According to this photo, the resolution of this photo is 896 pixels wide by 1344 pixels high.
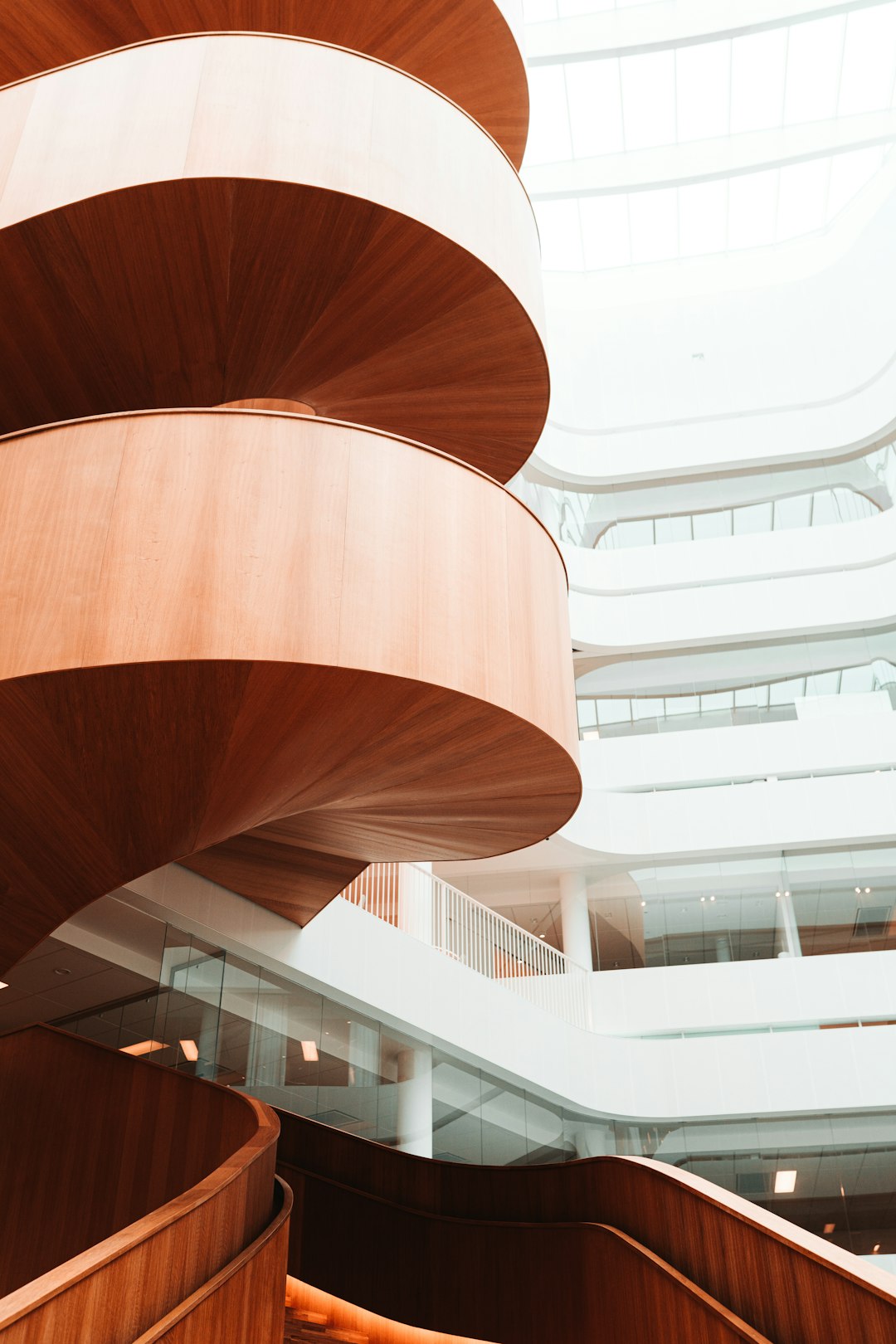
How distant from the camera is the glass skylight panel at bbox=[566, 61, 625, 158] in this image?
720 inches

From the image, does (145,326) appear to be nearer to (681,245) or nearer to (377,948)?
(377,948)

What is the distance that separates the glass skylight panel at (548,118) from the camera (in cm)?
1841

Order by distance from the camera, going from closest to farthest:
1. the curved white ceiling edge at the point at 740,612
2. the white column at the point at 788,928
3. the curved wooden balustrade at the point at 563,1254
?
the curved wooden balustrade at the point at 563,1254, the white column at the point at 788,928, the curved white ceiling edge at the point at 740,612

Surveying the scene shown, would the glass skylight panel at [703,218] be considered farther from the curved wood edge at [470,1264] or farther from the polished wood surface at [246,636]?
the curved wood edge at [470,1264]

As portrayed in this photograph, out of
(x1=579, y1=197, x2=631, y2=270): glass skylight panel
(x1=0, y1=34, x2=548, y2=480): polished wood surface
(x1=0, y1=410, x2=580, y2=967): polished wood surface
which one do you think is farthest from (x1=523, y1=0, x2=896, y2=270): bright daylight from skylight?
(x1=0, y1=410, x2=580, y2=967): polished wood surface

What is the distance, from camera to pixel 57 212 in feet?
20.8

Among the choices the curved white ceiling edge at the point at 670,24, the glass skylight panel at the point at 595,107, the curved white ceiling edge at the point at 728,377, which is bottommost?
the curved white ceiling edge at the point at 728,377

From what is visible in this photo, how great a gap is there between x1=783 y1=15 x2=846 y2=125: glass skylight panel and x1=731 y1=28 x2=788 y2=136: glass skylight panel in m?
0.13

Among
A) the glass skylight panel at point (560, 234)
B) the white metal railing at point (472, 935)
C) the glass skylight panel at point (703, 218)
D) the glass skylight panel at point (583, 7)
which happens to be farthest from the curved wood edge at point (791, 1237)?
the glass skylight panel at point (703, 218)

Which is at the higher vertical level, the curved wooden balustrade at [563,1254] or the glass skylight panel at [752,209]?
the glass skylight panel at [752,209]

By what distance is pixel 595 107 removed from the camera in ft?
Answer: 61.8

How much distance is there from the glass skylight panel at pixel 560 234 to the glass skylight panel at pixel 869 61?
203 inches

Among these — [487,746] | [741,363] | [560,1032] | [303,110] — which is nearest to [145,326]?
[303,110]

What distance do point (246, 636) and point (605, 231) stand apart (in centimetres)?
1960
